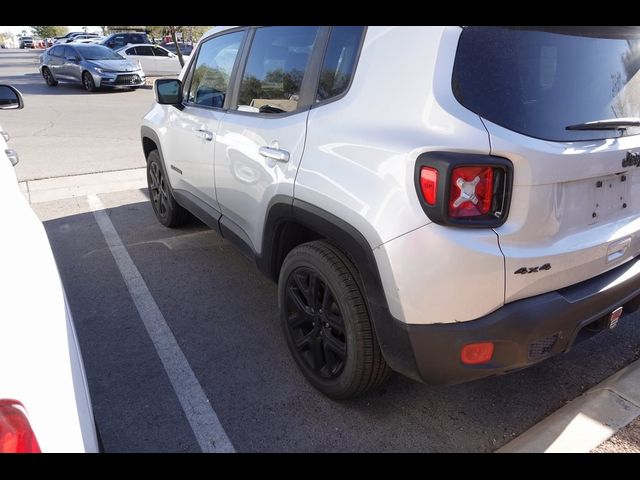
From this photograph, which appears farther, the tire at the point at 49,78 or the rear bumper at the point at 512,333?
the tire at the point at 49,78

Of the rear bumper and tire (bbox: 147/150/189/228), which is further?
tire (bbox: 147/150/189/228)

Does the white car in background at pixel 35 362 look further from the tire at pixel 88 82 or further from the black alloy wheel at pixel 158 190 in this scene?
the tire at pixel 88 82

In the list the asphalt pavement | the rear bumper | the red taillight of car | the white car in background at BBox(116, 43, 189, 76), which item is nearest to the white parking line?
the asphalt pavement

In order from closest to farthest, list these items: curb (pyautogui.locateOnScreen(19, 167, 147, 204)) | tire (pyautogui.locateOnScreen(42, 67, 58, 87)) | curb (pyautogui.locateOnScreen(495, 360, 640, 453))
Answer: curb (pyautogui.locateOnScreen(495, 360, 640, 453)) → curb (pyautogui.locateOnScreen(19, 167, 147, 204)) → tire (pyautogui.locateOnScreen(42, 67, 58, 87))

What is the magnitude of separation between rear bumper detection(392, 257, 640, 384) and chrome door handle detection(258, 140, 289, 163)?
3.35 feet

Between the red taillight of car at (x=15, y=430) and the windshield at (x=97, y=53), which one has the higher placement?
the windshield at (x=97, y=53)

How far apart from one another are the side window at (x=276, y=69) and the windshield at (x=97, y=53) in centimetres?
1678

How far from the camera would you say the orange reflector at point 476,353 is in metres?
1.81

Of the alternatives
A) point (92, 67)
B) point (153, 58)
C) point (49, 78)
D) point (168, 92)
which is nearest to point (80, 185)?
point (168, 92)

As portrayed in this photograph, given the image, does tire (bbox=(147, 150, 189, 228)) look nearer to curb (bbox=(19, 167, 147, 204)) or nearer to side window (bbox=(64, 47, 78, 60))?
curb (bbox=(19, 167, 147, 204))

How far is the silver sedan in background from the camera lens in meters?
16.6

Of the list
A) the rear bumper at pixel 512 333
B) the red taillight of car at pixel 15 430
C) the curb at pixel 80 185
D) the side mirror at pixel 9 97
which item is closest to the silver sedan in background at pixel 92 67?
the curb at pixel 80 185

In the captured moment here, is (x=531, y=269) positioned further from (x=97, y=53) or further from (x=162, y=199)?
(x=97, y=53)

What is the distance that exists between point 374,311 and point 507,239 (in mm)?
602
